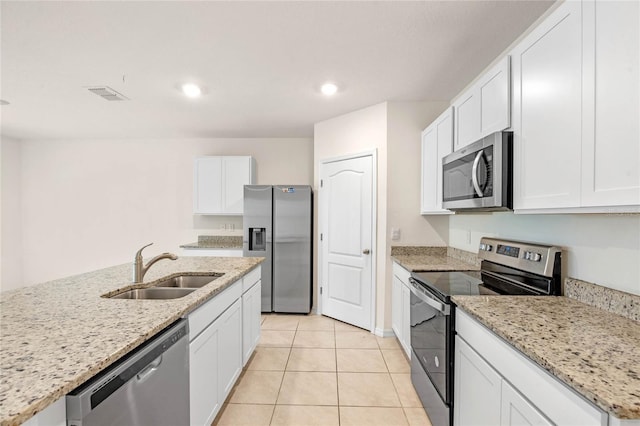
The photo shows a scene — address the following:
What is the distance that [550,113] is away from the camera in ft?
4.23

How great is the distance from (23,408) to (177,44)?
7.38 feet

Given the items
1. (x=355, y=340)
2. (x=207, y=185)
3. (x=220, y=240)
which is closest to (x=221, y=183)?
(x=207, y=185)

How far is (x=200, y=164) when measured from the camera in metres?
4.42

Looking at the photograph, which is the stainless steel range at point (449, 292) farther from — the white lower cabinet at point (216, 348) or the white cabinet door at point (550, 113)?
the white lower cabinet at point (216, 348)

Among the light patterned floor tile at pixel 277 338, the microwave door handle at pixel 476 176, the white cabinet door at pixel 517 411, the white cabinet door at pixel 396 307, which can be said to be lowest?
the light patterned floor tile at pixel 277 338

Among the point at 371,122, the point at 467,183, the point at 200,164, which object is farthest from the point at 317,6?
the point at 200,164

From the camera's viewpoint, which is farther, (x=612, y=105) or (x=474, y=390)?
(x=474, y=390)

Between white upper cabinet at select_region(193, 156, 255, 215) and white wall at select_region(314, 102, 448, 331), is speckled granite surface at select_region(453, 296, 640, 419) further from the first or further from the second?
white upper cabinet at select_region(193, 156, 255, 215)

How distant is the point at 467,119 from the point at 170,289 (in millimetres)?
2317

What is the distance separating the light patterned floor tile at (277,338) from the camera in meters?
2.99

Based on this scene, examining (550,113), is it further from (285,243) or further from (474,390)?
(285,243)

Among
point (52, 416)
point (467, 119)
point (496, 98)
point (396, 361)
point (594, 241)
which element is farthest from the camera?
point (396, 361)

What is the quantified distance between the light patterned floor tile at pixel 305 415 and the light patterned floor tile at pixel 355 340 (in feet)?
3.13

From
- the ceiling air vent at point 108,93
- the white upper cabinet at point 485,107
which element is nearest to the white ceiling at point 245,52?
the ceiling air vent at point 108,93
